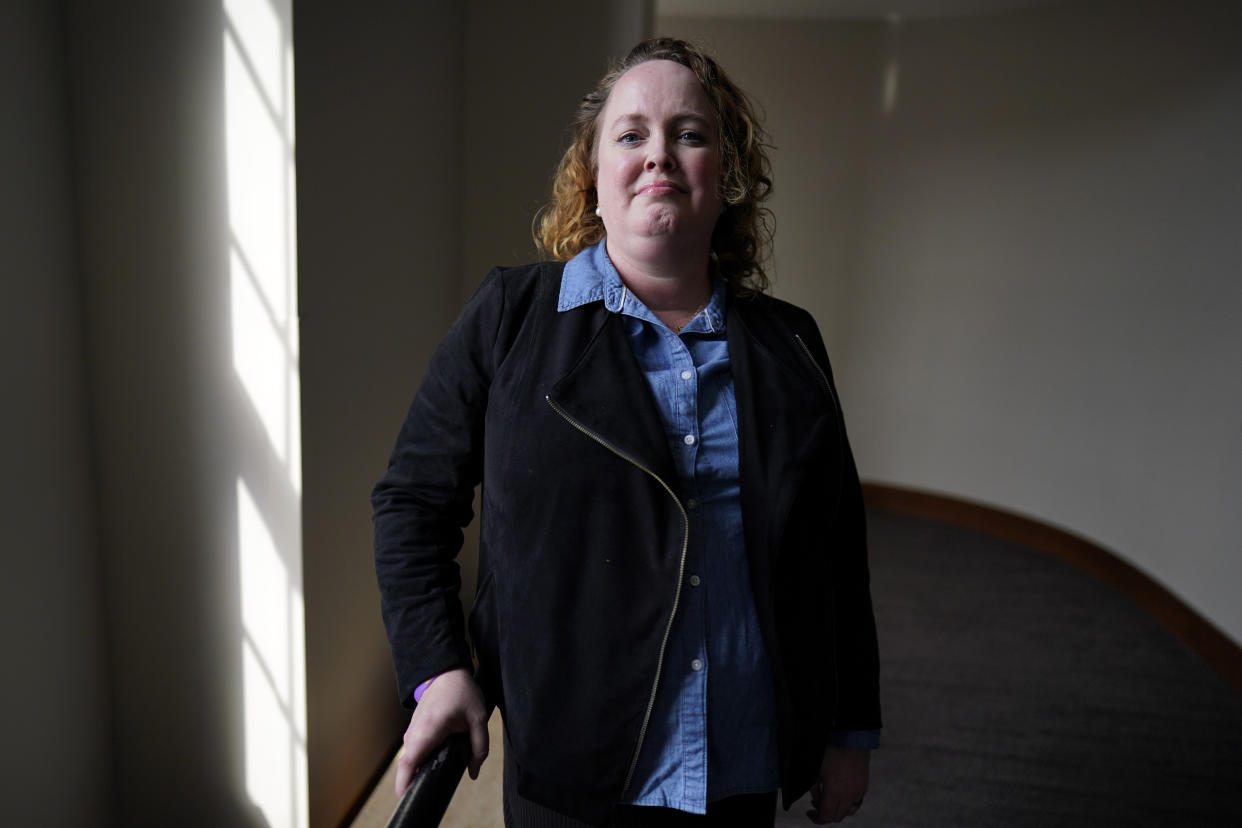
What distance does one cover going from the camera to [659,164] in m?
1.12

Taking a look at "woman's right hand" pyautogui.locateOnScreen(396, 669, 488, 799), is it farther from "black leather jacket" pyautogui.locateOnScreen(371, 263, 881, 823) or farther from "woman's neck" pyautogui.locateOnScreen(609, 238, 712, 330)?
"woman's neck" pyautogui.locateOnScreen(609, 238, 712, 330)

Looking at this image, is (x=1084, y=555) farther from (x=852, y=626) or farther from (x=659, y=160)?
(x=659, y=160)

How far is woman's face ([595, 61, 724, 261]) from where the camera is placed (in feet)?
3.67

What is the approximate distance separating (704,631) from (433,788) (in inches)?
14.4

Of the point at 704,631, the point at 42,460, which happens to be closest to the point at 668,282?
the point at 704,631

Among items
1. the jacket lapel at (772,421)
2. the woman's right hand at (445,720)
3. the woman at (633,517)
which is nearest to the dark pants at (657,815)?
the woman at (633,517)

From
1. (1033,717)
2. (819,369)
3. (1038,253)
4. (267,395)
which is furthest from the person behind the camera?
(1038,253)

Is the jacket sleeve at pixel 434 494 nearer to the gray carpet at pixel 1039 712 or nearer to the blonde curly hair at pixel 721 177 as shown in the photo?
the blonde curly hair at pixel 721 177

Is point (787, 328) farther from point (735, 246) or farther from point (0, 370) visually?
point (0, 370)

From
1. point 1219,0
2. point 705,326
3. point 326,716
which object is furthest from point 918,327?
point 705,326

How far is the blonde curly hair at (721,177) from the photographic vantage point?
3.97 feet

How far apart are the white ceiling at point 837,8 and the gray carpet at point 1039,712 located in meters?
3.08

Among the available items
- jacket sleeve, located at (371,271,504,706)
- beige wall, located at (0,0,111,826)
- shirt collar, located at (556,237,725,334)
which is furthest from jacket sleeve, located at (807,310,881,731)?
beige wall, located at (0,0,111,826)

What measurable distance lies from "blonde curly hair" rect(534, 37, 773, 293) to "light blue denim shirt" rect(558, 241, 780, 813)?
197mm
